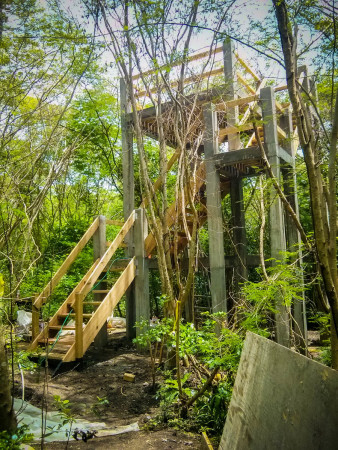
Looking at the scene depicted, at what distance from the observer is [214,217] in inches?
268

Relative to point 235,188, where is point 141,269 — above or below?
below

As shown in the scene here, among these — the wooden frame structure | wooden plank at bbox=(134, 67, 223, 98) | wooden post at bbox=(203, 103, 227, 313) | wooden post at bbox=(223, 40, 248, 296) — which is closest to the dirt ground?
the wooden frame structure

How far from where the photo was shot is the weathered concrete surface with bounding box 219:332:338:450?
144cm

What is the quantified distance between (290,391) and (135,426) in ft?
9.21

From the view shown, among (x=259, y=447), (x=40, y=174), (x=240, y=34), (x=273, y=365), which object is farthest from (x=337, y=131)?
(x=40, y=174)

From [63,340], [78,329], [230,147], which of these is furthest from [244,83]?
[63,340]

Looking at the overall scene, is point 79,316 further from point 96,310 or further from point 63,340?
A: point 63,340

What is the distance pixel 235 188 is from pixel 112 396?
5.59 meters

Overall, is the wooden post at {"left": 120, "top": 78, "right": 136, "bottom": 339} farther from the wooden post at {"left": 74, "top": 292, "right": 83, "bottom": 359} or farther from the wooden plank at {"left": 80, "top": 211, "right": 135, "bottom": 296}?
the wooden post at {"left": 74, "top": 292, "right": 83, "bottom": 359}

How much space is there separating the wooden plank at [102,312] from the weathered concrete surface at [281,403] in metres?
3.75

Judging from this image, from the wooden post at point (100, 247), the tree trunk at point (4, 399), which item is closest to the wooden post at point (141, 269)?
the wooden post at point (100, 247)

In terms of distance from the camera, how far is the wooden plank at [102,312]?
5742 millimetres

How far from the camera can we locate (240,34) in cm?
445

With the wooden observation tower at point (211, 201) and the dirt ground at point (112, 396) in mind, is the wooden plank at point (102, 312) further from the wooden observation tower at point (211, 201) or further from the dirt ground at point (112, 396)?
the dirt ground at point (112, 396)
